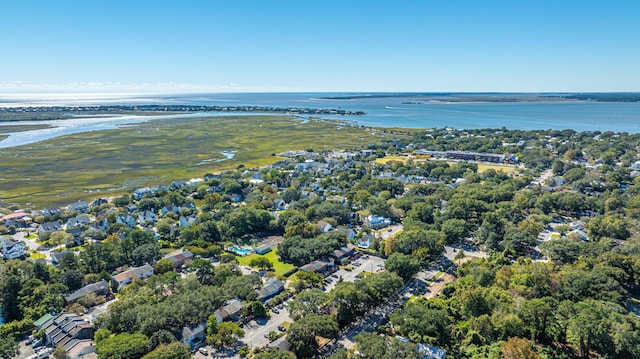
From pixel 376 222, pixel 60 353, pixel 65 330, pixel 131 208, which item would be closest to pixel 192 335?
pixel 60 353

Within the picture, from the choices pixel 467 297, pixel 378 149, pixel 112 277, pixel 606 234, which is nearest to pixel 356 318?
pixel 467 297

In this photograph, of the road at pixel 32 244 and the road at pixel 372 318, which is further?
the road at pixel 32 244

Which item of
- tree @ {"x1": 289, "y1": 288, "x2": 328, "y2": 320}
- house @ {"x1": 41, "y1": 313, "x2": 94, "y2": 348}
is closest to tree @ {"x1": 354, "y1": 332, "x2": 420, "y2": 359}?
tree @ {"x1": 289, "y1": 288, "x2": 328, "y2": 320}

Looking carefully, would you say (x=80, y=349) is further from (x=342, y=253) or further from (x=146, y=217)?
(x=146, y=217)

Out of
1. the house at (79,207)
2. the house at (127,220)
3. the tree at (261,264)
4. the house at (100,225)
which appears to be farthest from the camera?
the house at (79,207)

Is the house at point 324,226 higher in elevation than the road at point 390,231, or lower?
Answer: higher

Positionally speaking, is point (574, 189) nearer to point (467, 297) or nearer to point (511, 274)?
point (511, 274)

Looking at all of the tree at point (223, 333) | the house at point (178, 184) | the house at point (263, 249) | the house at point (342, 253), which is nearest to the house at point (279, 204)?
the house at point (263, 249)

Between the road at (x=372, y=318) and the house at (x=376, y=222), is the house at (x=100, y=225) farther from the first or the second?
the road at (x=372, y=318)
